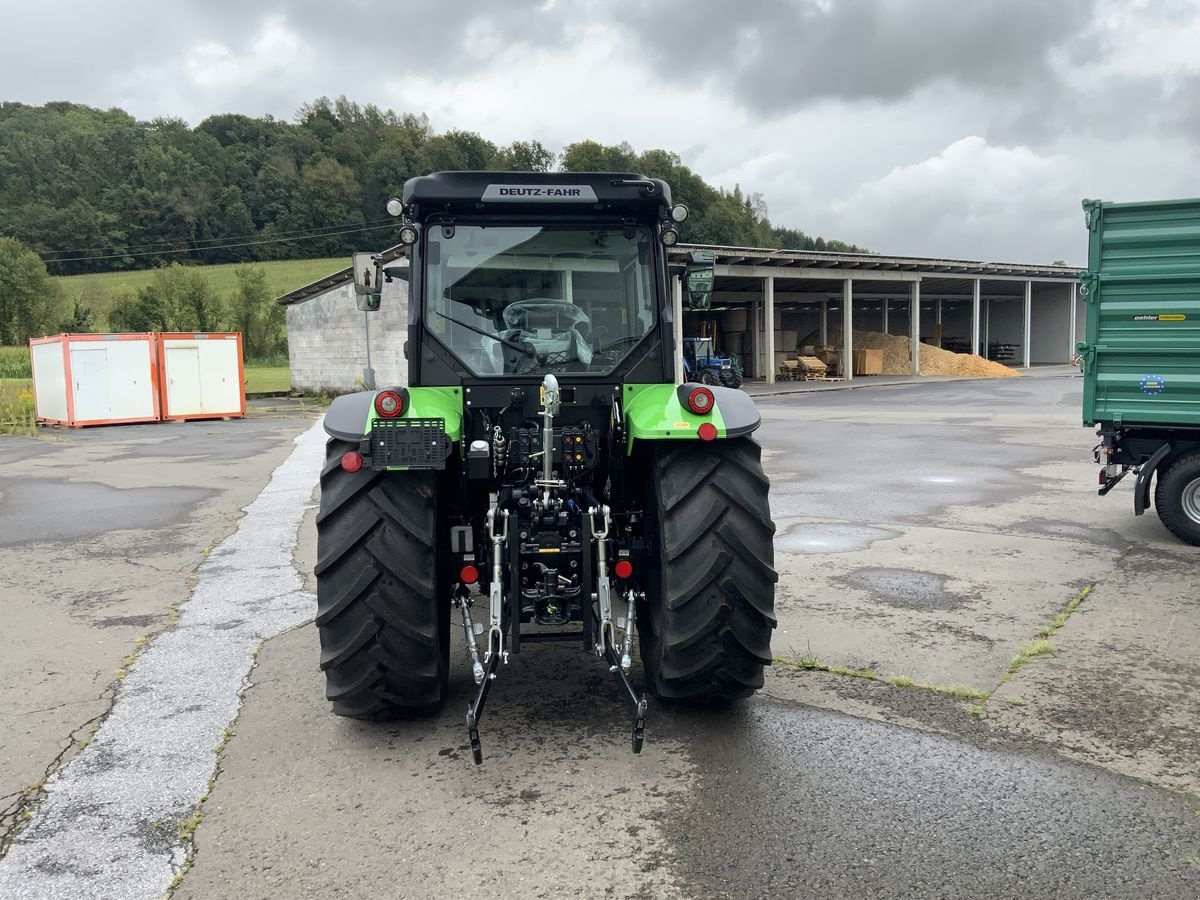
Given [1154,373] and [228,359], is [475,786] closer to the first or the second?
[1154,373]

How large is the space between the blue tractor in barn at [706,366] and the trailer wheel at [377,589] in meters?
21.1

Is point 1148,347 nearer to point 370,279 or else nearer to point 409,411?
point 370,279

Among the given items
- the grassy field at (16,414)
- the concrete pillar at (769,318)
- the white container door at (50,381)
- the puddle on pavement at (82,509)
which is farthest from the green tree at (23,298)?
the puddle on pavement at (82,509)

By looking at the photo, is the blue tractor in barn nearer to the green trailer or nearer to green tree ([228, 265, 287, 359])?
the green trailer

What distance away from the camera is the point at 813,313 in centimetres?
4950

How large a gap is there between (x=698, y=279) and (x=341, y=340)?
1127 inches

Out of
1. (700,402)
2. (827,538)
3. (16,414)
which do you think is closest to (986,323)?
(16,414)

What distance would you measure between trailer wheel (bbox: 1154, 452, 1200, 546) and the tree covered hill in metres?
62.9

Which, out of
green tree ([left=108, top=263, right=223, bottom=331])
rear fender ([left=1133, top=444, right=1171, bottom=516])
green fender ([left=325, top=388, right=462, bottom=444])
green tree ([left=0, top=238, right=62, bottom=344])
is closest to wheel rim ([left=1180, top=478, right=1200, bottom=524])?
rear fender ([left=1133, top=444, right=1171, bottom=516])

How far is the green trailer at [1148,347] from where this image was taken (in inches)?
315

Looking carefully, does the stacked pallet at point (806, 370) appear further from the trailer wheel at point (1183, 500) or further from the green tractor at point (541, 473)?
the green tractor at point (541, 473)

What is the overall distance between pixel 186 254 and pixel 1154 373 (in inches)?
3234

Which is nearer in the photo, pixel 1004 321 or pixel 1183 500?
pixel 1183 500

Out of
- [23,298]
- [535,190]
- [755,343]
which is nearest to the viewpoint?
[535,190]
